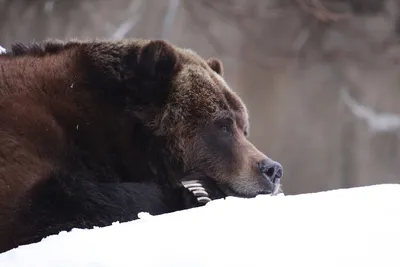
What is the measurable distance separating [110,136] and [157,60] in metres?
0.37

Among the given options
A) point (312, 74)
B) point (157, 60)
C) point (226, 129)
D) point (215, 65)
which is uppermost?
point (157, 60)

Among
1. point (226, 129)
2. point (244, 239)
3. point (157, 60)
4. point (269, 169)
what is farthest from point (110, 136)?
point (244, 239)

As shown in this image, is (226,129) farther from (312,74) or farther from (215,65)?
(312,74)

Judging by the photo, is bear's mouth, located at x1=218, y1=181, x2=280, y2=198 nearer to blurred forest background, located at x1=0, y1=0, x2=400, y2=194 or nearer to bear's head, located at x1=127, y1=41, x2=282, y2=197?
bear's head, located at x1=127, y1=41, x2=282, y2=197

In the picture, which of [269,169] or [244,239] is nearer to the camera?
[244,239]

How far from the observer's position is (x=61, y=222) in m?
2.08

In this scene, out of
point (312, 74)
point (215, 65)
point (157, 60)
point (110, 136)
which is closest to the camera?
point (110, 136)

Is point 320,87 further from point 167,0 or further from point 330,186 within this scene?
point 167,0

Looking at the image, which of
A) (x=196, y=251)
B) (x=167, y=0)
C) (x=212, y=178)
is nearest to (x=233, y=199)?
(x=196, y=251)

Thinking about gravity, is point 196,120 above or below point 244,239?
below

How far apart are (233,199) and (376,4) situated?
5170 millimetres

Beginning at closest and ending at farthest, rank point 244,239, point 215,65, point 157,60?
point 244,239, point 157,60, point 215,65

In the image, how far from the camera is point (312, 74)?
6699 mm

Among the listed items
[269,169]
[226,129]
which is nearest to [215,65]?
[226,129]
